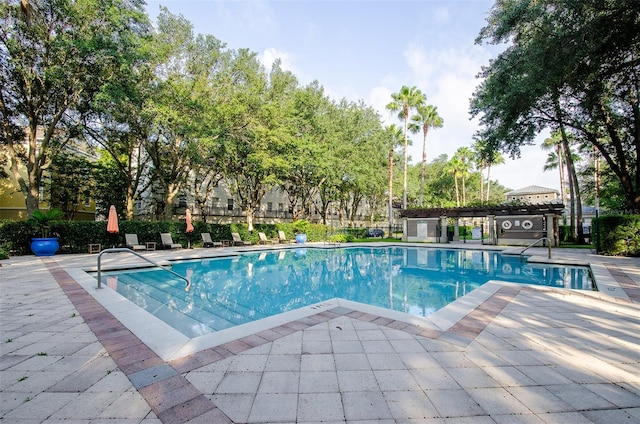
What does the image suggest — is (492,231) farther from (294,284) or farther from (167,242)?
(167,242)

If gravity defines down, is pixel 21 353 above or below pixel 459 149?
below

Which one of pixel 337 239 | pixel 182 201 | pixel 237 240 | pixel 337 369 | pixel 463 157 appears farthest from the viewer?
pixel 463 157

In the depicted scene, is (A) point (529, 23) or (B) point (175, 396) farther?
(A) point (529, 23)

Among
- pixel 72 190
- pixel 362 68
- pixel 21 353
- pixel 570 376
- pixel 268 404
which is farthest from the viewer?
pixel 72 190

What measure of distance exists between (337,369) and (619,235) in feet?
56.4

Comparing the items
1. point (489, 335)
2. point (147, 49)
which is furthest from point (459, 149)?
point (489, 335)

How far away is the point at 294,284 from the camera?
371 inches

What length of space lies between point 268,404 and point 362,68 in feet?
56.2

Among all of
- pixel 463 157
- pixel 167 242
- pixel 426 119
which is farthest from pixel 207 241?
pixel 463 157

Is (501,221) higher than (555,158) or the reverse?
the reverse

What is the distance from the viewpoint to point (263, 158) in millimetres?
19266

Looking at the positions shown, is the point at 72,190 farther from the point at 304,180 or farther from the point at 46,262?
the point at 304,180

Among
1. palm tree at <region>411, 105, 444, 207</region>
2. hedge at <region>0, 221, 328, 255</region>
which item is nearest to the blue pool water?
hedge at <region>0, 221, 328, 255</region>

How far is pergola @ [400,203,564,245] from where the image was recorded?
20.8 meters
